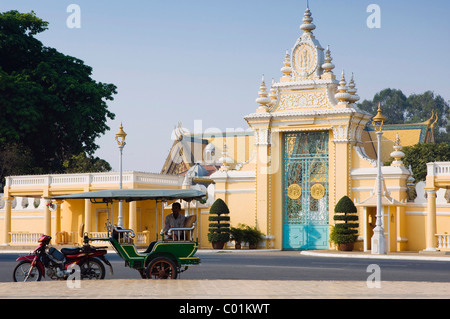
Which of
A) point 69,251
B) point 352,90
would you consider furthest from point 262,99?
point 69,251

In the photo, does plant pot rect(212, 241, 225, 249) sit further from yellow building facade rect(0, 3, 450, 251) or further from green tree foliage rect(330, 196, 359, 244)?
green tree foliage rect(330, 196, 359, 244)

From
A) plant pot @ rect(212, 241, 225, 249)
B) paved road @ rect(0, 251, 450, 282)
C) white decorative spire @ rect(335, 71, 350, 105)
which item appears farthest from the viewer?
plant pot @ rect(212, 241, 225, 249)

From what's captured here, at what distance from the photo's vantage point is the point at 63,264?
19.8 meters

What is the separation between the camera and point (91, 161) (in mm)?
59969

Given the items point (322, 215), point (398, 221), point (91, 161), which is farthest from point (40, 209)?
point (398, 221)

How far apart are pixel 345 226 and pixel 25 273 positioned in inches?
809

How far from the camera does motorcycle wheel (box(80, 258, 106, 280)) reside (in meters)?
19.6

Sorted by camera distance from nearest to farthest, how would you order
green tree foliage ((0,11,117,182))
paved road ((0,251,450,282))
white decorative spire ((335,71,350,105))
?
paved road ((0,251,450,282)) → white decorative spire ((335,71,350,105)) → green tree foliage ((0,11,117,182))

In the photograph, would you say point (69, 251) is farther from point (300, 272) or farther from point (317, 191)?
point (317, 191)

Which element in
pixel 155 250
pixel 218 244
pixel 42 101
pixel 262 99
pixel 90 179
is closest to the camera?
pixel 155 250

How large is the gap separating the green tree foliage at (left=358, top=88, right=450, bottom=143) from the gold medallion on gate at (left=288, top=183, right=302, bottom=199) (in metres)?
72.0

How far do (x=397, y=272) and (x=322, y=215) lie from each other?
17.7 m

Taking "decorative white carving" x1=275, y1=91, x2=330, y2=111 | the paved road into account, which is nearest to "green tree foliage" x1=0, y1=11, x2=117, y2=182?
"decorative white carving" x1=275, y1=91, x2=330, y2=111
